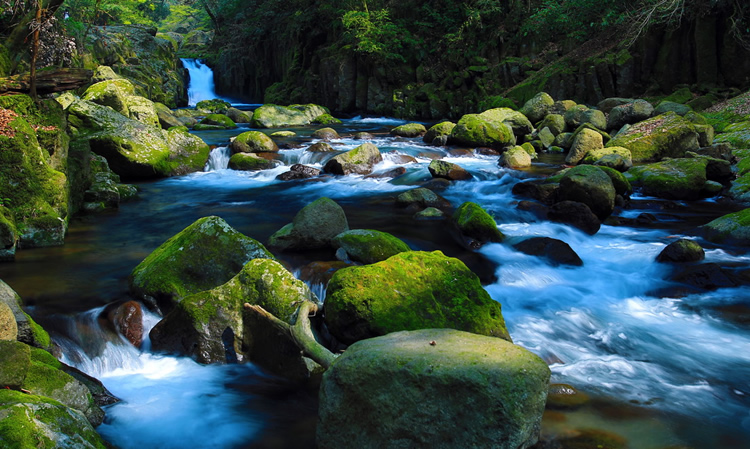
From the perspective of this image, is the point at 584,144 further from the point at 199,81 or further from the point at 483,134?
the point at 199,81

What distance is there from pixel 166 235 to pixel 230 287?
3.95m

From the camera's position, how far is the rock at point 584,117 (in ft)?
53.8

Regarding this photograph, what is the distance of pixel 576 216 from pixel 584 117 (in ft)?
30.6

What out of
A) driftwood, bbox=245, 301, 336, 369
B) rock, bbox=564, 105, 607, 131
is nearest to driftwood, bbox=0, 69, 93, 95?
driftwood, bbox=245, 301, 336, 369

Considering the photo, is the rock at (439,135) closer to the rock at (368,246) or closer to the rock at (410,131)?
the rock at (410,131)

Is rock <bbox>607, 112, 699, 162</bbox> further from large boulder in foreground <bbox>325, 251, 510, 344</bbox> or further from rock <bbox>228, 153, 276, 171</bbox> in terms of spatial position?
large boulder in foreground <bbox>325, 251, 510, 344</bbox>

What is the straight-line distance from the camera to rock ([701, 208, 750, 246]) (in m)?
7.90

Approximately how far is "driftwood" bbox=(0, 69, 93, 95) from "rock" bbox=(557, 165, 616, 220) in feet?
29.0

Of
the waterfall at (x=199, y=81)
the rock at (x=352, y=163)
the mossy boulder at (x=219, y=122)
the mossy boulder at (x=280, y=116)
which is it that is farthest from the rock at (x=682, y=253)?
the waterfall at (x=199, y=81)

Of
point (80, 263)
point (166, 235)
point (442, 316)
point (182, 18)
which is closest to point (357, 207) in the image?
point (166, 235)

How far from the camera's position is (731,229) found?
8.09 m

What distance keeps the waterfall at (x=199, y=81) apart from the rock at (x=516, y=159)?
3258 centimetres

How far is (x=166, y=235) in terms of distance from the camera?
8.32 metres

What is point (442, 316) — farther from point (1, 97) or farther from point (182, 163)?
point (182, 163)
